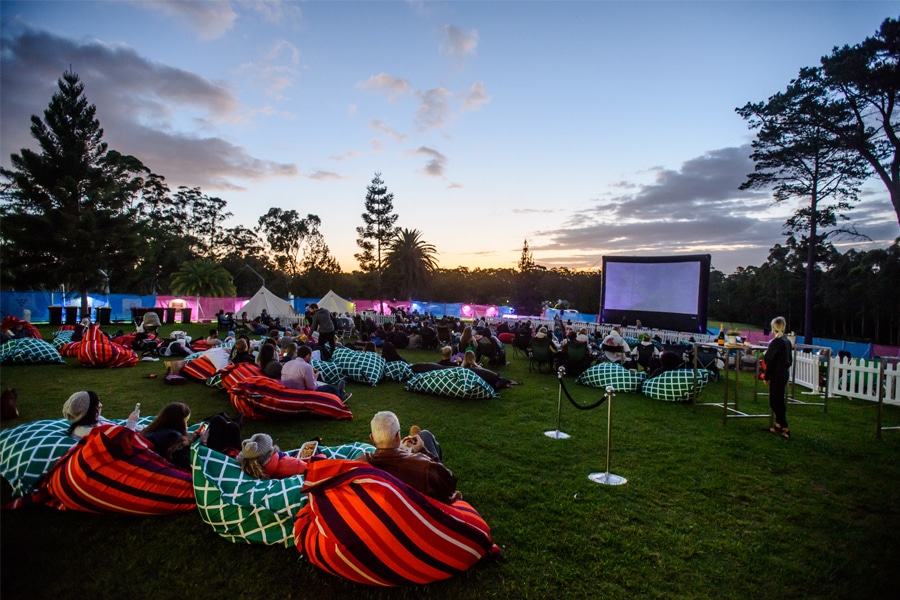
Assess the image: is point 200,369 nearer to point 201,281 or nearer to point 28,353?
point 28,353

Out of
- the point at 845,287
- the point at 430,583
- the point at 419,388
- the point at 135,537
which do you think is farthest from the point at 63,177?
the point at 845,287

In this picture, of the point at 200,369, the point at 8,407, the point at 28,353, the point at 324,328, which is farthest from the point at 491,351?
the point at 28,353

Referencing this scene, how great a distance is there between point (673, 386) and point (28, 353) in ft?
41.1

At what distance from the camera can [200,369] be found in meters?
8.21

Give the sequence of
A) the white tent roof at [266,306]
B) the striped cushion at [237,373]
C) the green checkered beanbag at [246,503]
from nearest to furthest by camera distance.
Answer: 1. the green checkered beanbag at [246,503]
2. the striped cushion at [237,373]
3. the white tent roof at [266,306]

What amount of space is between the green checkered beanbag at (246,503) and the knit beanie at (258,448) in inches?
7.5

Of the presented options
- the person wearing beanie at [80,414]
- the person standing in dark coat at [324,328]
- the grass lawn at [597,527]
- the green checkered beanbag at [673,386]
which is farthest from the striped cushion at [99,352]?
the green checkered beanbag at [673,386]

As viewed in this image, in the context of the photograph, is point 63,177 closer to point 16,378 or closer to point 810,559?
point 16,378

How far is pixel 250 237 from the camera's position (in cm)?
4953

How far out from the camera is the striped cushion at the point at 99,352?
946 centimetres

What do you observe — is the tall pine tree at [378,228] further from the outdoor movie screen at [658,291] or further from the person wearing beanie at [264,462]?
the person wearing beanie at [264,462]

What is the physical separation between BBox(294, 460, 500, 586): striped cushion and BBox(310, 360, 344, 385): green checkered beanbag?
18.7 ft

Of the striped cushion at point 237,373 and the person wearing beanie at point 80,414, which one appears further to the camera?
the striped cushion at point 237,373

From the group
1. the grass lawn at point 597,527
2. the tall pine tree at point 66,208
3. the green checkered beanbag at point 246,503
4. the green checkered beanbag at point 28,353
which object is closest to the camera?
the grass lawn at point 597,527
